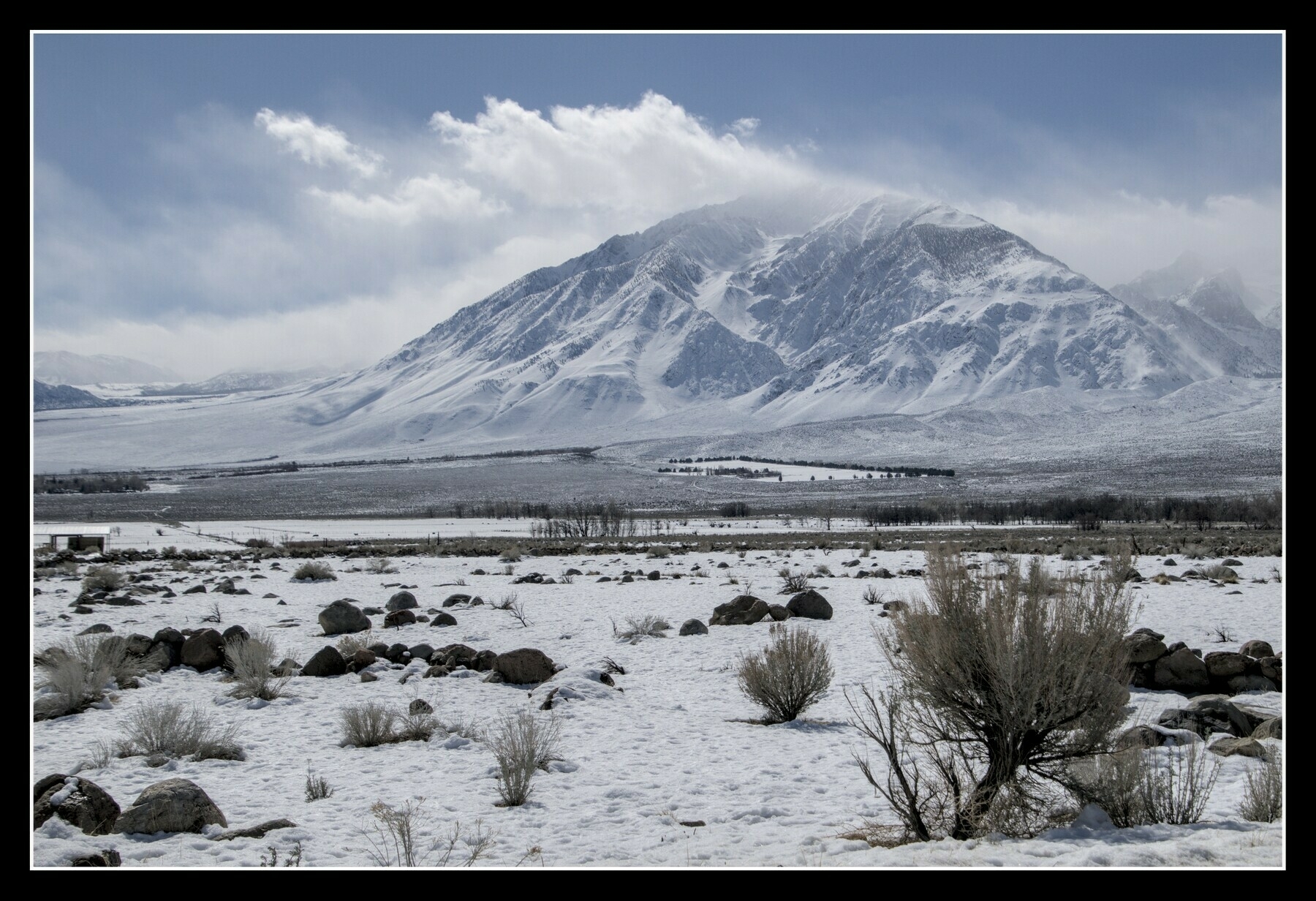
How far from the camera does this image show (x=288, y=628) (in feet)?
48.2

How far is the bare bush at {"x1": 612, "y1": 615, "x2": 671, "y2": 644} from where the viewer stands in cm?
1366

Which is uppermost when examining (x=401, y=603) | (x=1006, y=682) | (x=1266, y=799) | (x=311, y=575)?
(x=1006, y=682)

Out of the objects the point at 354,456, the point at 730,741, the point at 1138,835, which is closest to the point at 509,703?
the point at 730,741

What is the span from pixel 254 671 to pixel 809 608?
29.5 ft

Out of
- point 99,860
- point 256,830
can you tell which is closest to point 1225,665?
point 256,830

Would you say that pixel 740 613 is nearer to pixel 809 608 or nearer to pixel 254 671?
pixel 809 608

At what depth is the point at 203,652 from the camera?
11172mm

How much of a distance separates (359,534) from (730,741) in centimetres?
5024

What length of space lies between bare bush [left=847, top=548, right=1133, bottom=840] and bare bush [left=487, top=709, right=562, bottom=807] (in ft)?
8.27

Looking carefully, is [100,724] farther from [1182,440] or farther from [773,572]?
[1182,440]

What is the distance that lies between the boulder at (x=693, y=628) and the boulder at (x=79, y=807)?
9.22 m

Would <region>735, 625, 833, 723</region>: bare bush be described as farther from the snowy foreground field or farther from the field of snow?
the field of snow

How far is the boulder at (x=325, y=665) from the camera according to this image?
10.8 m
